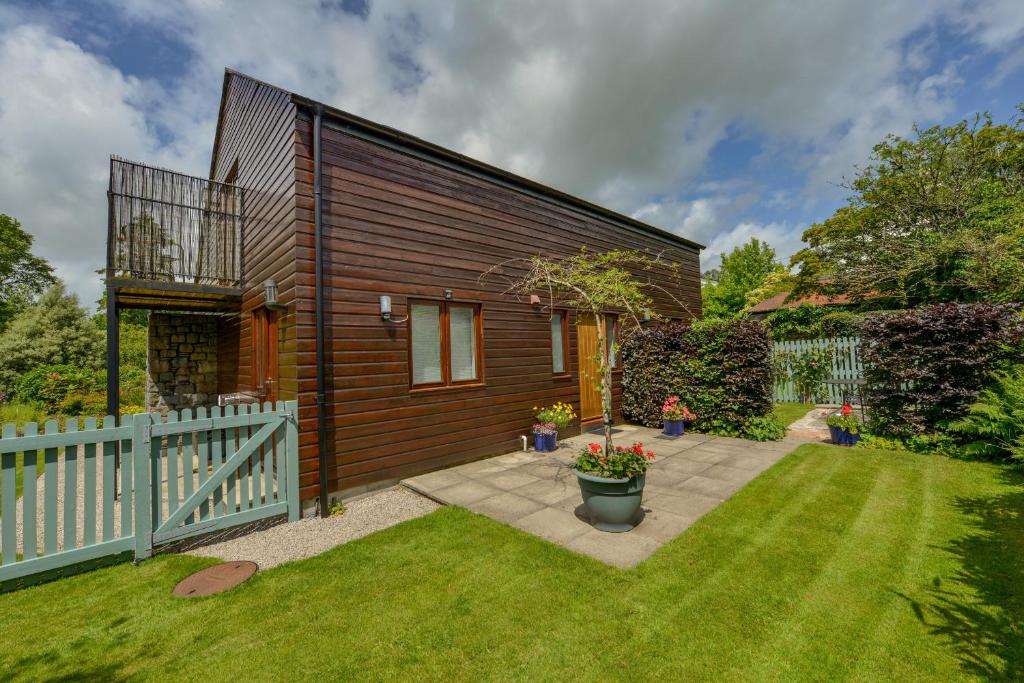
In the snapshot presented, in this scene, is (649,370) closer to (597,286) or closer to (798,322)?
(597,286)

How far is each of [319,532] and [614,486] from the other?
2956 millimetres

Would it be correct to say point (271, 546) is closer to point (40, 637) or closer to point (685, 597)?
point (40, 637)

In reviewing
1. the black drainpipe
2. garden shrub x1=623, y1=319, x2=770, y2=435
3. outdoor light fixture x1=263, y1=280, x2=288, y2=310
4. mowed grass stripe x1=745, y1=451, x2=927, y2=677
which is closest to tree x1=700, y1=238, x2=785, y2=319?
garden shrub x1=623, y1=319, x2=770, y2=435

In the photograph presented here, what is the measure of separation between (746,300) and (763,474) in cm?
2945

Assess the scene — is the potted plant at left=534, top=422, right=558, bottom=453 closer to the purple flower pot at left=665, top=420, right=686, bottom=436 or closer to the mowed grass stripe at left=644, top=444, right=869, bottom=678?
the purple flower pot at left=665, top=420, right=686, bottom=436

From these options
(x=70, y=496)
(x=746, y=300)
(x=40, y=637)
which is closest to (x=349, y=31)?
(x=70, y=496)

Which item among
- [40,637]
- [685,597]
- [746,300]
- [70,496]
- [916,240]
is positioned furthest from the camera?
[746,300]

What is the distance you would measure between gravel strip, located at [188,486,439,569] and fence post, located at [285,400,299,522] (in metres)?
0.16

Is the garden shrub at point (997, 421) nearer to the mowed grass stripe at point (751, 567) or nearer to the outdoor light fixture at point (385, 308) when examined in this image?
the mowed grass stripe at point (751, 567)

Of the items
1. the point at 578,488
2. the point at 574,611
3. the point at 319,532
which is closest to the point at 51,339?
the point at 319,532

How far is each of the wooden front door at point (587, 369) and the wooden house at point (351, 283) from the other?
0.22 m

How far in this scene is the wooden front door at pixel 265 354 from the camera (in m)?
5.27

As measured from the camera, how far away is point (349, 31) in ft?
21.8

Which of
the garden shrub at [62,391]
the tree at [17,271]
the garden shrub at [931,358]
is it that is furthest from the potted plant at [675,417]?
the tree at [17,271]
